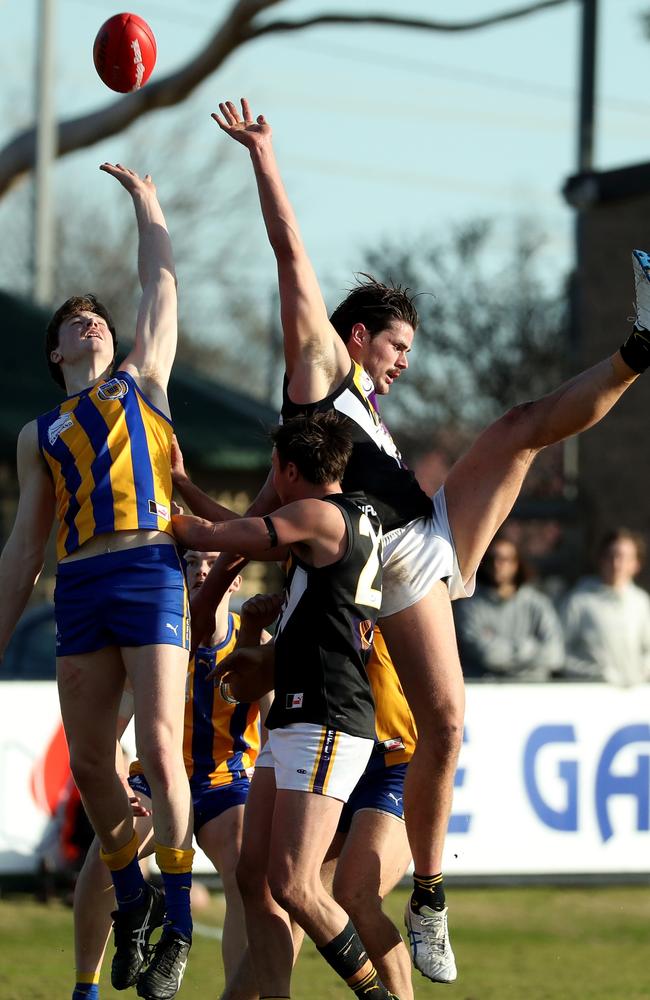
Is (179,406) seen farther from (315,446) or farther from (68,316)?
(315,446)

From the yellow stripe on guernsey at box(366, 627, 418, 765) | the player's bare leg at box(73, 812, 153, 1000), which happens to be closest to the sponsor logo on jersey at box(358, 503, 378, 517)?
the yellow stripe on guernsey at box(366, 627, 418, 765)

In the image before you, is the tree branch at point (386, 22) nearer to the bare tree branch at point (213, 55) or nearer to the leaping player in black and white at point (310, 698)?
the bare tree branch at point (213, 55)

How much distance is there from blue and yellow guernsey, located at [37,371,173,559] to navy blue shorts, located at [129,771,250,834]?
1.16 m

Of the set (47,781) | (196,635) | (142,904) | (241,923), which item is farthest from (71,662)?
(47,781)

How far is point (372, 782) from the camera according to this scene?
19.5 ft

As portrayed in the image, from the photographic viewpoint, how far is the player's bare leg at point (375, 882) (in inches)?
227

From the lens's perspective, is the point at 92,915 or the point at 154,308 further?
the point at 92,915

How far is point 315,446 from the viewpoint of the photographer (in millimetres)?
5473

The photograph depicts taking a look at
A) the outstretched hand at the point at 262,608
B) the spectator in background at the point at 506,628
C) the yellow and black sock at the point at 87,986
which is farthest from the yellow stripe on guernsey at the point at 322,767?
the spectator in background at the point at 506,628

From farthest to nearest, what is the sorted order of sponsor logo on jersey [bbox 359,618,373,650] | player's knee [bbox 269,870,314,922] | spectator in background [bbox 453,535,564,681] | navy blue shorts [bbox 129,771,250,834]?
spectator in background [bbox 453,535,564,681] < navy blue shorts [bbox 129,771,250,834] < sponsor logo on jersey [bbox 359,618,373,650] < player's knee [bbox 269,870,314,922]

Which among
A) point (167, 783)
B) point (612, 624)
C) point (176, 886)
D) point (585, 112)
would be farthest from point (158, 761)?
point (585, 112)

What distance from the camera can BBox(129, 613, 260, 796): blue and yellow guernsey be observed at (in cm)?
656

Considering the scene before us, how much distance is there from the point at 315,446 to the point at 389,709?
111cm

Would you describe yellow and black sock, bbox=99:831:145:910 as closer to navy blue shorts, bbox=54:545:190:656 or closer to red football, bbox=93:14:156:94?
navy blue shorts, bbox=54:545:190:656
